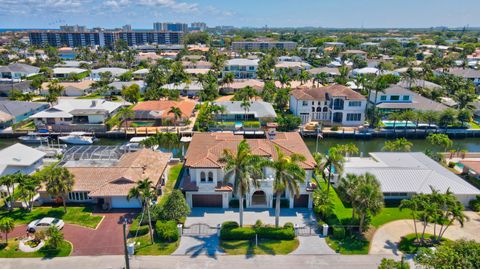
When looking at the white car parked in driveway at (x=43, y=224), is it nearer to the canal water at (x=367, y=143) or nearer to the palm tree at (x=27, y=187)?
the palm tree at (x=27, y=187)

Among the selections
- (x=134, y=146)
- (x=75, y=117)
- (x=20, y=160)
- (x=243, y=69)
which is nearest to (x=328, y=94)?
(x=134, y=146)

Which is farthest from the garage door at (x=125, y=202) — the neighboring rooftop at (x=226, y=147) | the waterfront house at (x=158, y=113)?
the waterfront house at (x=158, y=113)

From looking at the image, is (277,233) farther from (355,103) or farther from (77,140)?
(77,140)

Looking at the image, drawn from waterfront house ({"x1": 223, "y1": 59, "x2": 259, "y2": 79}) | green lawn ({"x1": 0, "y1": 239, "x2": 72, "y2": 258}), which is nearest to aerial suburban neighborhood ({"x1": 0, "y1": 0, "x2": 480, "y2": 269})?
green lawn ({"x1": 0, "y1": 239, "x2": 72, "y2": 258})

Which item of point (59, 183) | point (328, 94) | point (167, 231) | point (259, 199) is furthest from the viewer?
point (328, 94)

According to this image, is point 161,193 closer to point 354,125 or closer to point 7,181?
point 7,181
